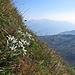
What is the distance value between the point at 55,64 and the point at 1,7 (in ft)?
9.88

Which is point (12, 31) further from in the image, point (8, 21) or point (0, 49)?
point (0, 49)

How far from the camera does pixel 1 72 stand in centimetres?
570

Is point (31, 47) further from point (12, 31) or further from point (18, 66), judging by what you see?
point (18, 66)

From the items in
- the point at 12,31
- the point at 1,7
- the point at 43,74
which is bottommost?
the point at 43,74

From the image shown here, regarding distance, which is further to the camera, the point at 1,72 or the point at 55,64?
the point at 55,64

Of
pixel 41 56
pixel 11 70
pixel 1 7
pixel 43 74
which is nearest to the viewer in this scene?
pixel 11 70

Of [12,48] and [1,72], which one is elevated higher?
[12,48]

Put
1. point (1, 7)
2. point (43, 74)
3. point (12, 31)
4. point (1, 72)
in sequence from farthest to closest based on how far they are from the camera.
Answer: point (1, 7)
point (12, 31)
point (43, 74)
point (1, 72)

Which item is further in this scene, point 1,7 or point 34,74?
point 1,7

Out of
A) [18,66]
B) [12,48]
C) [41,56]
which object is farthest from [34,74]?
[41,56]

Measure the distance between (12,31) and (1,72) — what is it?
112 inches

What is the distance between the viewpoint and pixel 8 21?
28.4 ft

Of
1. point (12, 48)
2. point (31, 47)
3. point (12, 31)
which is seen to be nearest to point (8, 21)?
point (12, 31)

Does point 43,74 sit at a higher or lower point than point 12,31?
lower
